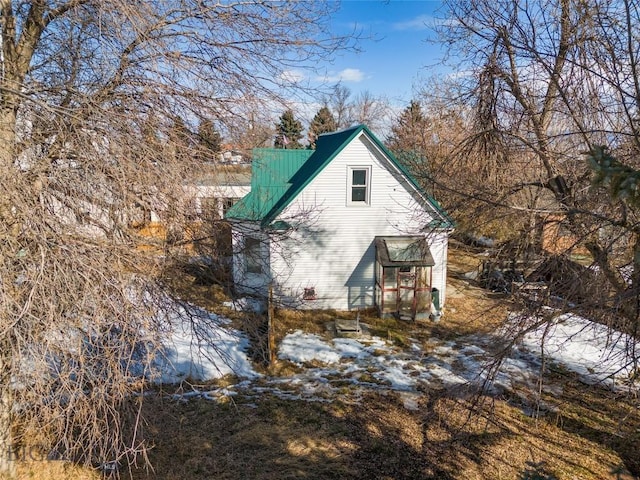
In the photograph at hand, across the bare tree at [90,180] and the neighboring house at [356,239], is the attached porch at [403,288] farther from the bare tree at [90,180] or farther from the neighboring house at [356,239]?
the bare tree at [90,180]

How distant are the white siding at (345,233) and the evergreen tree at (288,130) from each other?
7.15m

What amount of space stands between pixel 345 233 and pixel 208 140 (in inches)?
341

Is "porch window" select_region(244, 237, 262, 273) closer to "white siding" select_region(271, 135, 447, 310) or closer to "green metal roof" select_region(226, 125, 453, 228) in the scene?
"green metal roof" select_region(226, 125, 453, 228)

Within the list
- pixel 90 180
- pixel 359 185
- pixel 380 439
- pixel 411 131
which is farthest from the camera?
pixel 411 131

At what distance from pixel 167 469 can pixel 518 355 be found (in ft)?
27.2

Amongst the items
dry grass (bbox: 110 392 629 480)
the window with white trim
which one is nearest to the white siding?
the window with white trim

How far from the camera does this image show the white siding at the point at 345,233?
1320 centimetres

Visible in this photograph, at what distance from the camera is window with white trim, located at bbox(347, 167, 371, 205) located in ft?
43.8

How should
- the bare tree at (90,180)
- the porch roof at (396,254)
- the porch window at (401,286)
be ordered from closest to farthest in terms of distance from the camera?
the bare tree at (90,180)
the porch roof at (396,254)
the porch window at (401,286)

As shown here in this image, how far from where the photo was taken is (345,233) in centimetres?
1360

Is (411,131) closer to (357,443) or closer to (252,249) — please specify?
(252,249)

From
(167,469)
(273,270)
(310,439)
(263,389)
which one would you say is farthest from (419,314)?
(167,469)

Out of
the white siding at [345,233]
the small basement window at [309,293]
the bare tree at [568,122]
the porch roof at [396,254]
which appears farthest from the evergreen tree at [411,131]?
the bare tree at [568,122]

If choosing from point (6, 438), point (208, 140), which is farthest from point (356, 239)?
point (6, 438)
